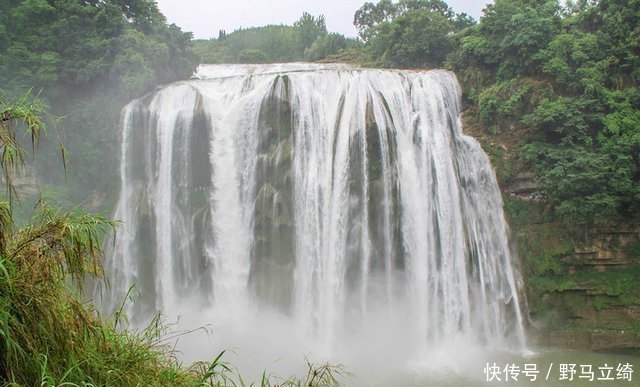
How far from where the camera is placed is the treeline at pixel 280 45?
96.8 feet

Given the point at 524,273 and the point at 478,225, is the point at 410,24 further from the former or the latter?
the point at 524,273

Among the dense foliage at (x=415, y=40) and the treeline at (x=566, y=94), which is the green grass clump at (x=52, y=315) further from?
the dense foliage at (x=415, y=40)

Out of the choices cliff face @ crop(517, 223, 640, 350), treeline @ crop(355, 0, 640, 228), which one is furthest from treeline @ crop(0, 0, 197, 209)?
cliff face @ crop(517, 223, 640, 350)

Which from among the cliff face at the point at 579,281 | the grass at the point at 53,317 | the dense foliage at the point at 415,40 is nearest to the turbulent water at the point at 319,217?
the cliff face at the point at 579,281

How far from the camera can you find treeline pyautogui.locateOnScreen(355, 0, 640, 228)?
531 inches

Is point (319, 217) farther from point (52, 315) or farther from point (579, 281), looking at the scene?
point (52, 315)

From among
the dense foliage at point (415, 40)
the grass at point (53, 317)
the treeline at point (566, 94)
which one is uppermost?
the dense foliage at point (415, 40)

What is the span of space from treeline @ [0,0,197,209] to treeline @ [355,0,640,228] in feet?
38.7

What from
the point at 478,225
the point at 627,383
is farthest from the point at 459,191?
the point at 627,383

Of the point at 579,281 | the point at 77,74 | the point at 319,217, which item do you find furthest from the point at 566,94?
the point at 77,74

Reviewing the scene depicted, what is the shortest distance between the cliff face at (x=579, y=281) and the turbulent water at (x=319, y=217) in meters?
0.69

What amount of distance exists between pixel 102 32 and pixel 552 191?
54.2ft

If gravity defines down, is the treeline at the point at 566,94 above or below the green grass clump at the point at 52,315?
above

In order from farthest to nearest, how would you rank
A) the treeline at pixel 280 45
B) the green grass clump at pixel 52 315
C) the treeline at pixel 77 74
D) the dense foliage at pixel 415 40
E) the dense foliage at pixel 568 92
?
1. the treeline at pixel 280 45
2. the dense foliage at pixel 415 40
3. the treeline at pixel 77 74
4. the dense foliage at pixel 568 92
5. the green grass clump at pixel 52 315
